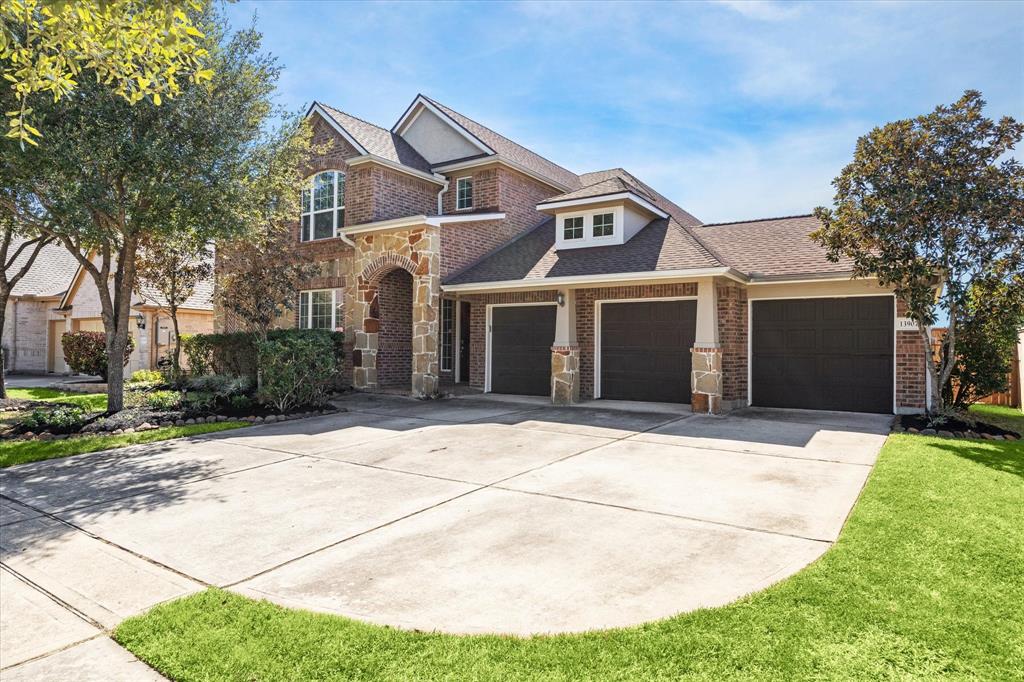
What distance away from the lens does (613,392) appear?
567 inches

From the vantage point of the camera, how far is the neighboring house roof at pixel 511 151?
58.4 feet

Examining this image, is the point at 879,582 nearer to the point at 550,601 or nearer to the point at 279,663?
the point at 550,601

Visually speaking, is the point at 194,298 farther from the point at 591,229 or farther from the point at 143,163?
the point at 591,229

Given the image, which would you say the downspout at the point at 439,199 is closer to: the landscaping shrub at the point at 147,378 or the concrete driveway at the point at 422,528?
the landscaping shrub at the point at 147,378

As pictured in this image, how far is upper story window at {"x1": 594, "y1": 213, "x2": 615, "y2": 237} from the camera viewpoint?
47.9 ft

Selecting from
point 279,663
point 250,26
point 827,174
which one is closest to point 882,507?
point 279,663

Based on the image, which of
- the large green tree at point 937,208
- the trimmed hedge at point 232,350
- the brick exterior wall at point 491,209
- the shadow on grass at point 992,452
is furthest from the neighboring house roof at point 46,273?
the shadow on grass at point 992,452

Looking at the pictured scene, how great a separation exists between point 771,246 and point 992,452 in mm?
6931

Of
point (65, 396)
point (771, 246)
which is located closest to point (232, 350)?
point (65, 396)

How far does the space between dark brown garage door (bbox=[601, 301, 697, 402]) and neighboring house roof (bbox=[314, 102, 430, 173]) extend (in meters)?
7.92

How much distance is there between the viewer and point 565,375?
13539mm

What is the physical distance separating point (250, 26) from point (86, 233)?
5.35 m

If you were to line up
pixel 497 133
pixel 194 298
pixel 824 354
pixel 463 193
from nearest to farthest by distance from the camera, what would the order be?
pixel 824 354
pixel 463 193
pixel 497 133
pixel 194 298

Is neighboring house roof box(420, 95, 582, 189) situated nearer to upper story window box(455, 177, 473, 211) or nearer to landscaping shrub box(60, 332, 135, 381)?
upper story window box(455, 177, 473, 211)
